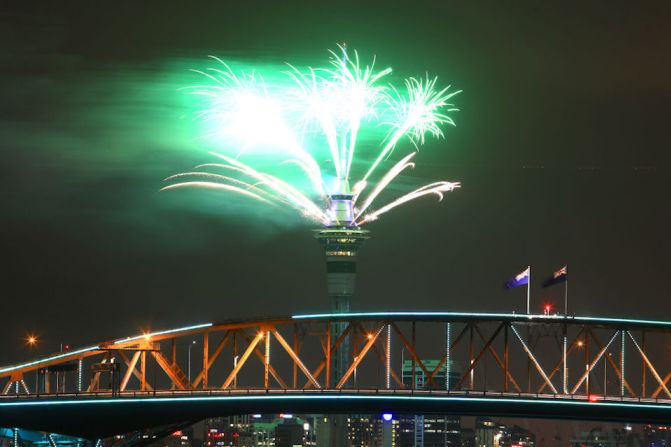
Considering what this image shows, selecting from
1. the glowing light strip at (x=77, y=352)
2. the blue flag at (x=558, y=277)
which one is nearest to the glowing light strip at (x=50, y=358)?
the glowing light strip at (x=77, y=352)

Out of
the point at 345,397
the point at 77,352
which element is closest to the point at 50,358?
the point at 77,352

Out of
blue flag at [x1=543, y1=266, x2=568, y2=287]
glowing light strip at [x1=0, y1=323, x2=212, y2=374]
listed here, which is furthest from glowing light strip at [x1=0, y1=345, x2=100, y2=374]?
blue flag at [x1=543, y1=266, x2=568, y2=287]

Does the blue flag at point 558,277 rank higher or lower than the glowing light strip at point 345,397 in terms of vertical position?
higher

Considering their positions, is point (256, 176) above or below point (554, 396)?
above

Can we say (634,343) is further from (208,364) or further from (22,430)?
(22,430)

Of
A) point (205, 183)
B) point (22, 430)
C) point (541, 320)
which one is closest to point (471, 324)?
point (541, 320)

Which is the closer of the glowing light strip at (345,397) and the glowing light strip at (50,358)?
the glowing light strip at (345,397)

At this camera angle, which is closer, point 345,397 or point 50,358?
point 345,397

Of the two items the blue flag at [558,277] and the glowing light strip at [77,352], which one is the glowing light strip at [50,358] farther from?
the blue flag at [558,277]

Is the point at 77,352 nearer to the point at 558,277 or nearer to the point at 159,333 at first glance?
the point at 159,333

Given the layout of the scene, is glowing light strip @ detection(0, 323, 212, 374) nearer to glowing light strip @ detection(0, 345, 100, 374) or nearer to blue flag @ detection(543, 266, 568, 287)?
glowing light strip @ detection(0, 345, 100, 374)

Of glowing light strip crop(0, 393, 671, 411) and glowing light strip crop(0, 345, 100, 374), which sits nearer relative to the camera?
glowing light strip crop(0, 393, 671, 411)
